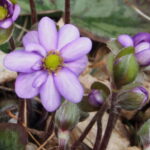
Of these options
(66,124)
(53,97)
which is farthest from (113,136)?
(53,97)

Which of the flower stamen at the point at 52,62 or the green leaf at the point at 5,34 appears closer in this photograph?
the flower stamen at the point at 52,62

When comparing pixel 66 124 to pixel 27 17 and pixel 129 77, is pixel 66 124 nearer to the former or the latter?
pixel 129 77

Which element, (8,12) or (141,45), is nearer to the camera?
(141,45)

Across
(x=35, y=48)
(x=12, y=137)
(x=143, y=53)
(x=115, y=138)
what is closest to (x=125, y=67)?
(x=143, y=53)

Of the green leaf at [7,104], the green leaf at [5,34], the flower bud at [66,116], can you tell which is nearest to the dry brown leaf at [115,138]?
the green leaf at [7,104]

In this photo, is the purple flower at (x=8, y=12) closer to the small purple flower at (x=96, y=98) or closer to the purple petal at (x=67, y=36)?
the purple petal at (x=67, y=36)

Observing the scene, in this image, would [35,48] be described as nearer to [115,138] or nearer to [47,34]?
[47,34]
